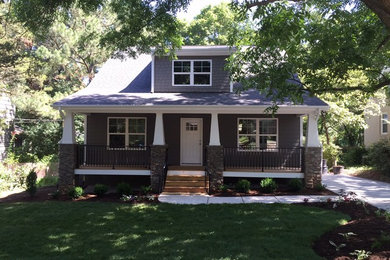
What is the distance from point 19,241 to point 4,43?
36.9 feet

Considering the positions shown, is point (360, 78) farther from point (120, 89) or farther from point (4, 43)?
point (4, 43)

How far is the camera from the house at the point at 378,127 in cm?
2052

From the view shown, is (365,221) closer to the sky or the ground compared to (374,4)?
closer to the ground

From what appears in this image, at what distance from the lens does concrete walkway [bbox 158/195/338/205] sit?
9942mm

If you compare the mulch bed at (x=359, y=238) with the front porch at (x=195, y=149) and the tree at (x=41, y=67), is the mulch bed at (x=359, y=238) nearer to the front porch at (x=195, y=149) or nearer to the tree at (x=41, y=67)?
the front porch at (x=195, y=149)

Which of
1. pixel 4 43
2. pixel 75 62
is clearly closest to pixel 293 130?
pixel 4 43

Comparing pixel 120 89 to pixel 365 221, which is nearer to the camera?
pixel 365 221

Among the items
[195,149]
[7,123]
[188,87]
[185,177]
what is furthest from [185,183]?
[7,123]

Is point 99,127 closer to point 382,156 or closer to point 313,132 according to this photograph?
point 313,132

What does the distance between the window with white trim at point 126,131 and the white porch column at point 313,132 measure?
6.96 m

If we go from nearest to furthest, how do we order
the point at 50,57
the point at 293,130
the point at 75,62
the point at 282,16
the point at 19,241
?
1. the point at 19,241
2. the point at 282,16
3. the point at 293,130
4. the point at 50,57
5. the point at 75,62

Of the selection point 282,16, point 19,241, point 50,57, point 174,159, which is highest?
point 50,57

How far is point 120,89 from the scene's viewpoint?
14.2m

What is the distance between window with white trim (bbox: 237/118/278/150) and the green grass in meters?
5.03
